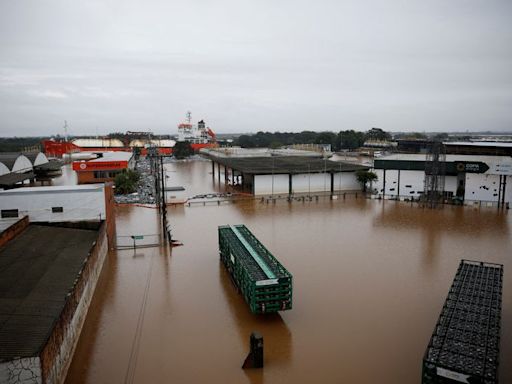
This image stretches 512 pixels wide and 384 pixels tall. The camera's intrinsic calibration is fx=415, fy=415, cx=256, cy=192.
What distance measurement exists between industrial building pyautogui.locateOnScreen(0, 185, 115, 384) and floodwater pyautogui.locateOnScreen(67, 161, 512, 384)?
67 cm

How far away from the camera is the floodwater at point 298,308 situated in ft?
22.4

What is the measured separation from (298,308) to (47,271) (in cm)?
524

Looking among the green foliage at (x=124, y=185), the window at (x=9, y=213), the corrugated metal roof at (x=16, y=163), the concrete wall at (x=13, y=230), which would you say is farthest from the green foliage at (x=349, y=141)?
the concrete wall at (x=13, y=230)

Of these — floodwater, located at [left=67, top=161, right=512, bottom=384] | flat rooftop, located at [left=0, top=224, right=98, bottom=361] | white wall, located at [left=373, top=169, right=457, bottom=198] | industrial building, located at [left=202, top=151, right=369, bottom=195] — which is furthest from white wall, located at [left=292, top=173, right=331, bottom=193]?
flat rooftop, located at [left=0, top=224, right=98, bottom=361]

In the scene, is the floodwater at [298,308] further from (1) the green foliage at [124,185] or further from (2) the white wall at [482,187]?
(1) the green foliage at [124,185]

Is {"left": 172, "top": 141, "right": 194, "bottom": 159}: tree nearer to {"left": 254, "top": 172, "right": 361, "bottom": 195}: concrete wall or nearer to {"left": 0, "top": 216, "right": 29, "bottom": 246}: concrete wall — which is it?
{"left": 254, "top": 172, "right": 361, "bottom": 195}: concrete wall

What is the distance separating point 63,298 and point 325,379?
457 cm

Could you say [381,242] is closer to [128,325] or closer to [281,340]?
[281,340]

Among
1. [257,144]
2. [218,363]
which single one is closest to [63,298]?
[218,363]

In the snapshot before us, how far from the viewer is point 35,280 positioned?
7855mm

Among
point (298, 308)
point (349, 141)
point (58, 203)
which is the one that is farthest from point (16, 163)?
point (349, 141)

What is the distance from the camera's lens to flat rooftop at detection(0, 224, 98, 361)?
5.76 m

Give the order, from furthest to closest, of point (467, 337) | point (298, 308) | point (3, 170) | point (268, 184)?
point (268, 184) < point (3, 170) < point (298, 308) < point (467, 337)

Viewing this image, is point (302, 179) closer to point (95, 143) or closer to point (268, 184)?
point (268, 184)
